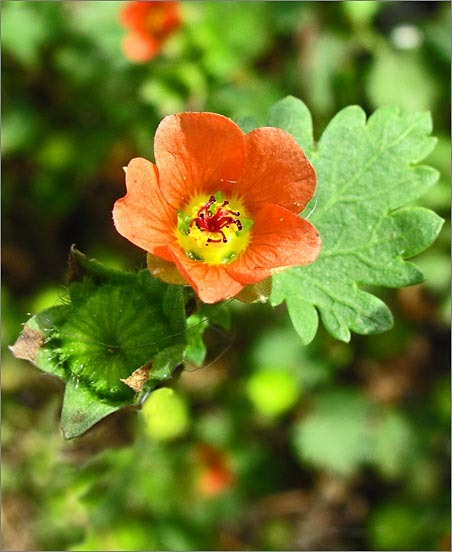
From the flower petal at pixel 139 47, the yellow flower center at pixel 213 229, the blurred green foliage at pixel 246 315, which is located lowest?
the blurred green foliage at pixel 246 315

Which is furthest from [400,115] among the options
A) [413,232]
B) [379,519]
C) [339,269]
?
[379,519]

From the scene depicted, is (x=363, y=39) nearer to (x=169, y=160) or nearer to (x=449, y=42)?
(x=449, y=42)

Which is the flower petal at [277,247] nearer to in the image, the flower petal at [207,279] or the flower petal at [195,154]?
the flower petal at [207,279]

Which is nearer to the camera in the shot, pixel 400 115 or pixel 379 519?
pixel 400 115

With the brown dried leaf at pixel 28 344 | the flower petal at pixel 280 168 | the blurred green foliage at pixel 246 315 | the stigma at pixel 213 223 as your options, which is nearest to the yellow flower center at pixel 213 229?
the stigma at pixel 213 223

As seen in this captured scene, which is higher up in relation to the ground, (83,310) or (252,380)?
(83,310)

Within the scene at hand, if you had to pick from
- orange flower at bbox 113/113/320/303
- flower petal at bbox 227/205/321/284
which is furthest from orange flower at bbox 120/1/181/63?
flower petal at bbox 227/205/321/284

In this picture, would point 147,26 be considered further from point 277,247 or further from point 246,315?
point 277,247
